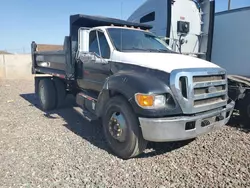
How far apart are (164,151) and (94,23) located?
136 inches

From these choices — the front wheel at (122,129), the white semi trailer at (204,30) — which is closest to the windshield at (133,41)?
the front wheel at (122,129)

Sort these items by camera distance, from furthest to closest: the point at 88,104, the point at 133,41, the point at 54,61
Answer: the point at 54,61 → the point at 88,104 → the point at 133,41

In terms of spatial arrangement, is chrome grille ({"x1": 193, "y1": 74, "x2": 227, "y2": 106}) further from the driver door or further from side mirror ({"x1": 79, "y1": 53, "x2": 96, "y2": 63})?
side mirror ({"x1": 79, "y1": 53, "x2": 96, "y2": 63})

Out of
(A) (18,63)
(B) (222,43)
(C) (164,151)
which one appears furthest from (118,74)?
(A) (18,63)

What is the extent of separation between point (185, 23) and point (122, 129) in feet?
17.0

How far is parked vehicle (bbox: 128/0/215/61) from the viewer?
759 cm

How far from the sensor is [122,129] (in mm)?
3928

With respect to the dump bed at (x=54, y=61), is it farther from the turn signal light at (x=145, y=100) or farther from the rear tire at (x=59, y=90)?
the turn signal light at (x=145, y=100)

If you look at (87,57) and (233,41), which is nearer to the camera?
(87,57)

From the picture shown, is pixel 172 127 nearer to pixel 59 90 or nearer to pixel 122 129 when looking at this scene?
pixel 122 129

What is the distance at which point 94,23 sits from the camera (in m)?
5.91

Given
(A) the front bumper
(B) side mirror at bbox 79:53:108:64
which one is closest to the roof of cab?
(B) side mirror at bbox 79:53:108:64

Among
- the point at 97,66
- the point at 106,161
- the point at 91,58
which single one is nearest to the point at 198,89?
the point at 106,161

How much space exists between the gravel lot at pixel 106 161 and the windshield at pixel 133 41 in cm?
190
